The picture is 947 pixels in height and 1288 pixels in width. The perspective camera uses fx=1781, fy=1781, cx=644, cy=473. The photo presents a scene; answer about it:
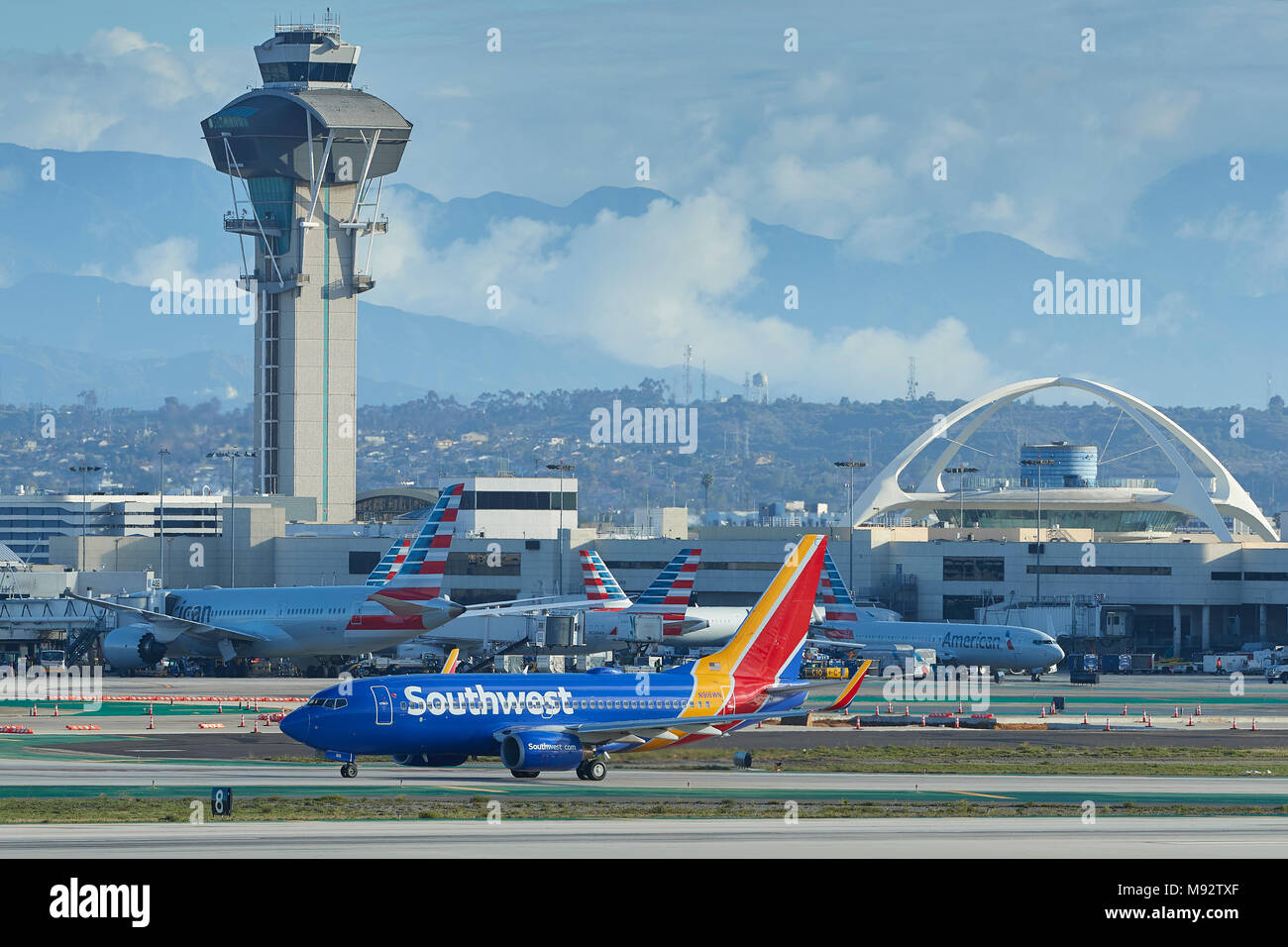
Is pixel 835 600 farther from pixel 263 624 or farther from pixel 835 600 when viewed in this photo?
pixel 263 624

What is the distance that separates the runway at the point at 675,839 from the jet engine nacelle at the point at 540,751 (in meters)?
9.92

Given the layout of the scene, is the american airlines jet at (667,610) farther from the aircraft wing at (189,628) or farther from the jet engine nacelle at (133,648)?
the jet engine nacelle at (133,648)

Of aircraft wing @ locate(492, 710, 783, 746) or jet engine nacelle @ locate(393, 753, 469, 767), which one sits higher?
aircraft wing @ locate(492, 710, 783, 746)

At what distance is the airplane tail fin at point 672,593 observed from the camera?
11812 centimetres

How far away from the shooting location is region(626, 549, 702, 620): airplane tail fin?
118125 mm

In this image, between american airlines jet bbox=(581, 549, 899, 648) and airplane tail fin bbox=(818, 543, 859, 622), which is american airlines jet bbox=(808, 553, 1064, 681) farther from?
american airlines jet bbox=(581, 549, 899, 648)

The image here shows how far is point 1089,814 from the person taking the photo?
41.9 m

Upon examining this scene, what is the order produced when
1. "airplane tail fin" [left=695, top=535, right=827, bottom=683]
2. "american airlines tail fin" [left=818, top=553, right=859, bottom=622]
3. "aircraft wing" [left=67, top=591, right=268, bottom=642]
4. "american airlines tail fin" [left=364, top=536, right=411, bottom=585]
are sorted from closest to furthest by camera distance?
"airplane tail fin" [left=695, top=535, right=827, bottom=683] < "aircraft wing" [left=67, top=591, right=268, bottom=642] < "american airlines tail fin" [left=364, top=536, right=411, bottom=585] < "american airlines tail fin" [left=818, top=553, right=859, bottom=622]

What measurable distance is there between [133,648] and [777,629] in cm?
6626

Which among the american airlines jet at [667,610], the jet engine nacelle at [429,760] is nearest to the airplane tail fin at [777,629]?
the jet engine nacelle at [429,760]

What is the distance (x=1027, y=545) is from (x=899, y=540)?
13597 millimetres

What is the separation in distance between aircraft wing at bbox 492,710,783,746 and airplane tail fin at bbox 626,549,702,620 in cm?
6414

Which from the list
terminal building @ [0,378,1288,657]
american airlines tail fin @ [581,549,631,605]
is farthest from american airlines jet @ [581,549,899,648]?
terminal building @ [0,378,1288,657]
